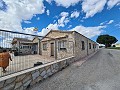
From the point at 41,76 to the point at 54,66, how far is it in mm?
1381

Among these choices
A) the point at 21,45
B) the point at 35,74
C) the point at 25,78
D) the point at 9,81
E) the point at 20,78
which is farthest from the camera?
the point at 21,45

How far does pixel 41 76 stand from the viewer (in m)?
4.57

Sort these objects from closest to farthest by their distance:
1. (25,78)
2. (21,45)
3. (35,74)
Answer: (25,78) → (35,74) → (21,45)

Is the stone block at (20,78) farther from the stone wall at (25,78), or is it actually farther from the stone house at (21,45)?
the stone house at (21,45)

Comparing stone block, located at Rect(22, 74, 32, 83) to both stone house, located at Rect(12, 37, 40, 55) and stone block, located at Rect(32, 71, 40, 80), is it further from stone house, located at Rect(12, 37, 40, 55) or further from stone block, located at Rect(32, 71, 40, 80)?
stone house, located at Rect(12, 37, 40, 55)

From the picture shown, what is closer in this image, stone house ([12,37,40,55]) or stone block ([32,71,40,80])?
stone block ([32,71,40,80])

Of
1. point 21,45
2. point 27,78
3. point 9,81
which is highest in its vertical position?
point 21,45

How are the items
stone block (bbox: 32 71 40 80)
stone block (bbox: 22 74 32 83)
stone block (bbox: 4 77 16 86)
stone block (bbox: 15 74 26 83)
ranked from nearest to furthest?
stone block (bbox: 4 77 16 86) → stone block (bbox: 15 74 26 83) → stone block (bbox: 22 74 32 83) → stone block (bbox: 32 71 40 80)

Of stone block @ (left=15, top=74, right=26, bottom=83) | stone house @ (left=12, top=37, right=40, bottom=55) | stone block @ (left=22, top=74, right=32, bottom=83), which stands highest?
stone house @ (left=12, top=37, right=40, bottom=55)

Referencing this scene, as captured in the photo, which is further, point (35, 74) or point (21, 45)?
point (21, 45)

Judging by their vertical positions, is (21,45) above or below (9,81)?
above

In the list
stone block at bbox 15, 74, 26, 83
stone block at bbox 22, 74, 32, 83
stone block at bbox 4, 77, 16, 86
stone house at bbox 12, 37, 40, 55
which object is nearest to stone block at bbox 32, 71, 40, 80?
stone block at bbox 22, 74, 32, 83

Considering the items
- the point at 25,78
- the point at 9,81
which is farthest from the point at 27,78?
the point at 9,81

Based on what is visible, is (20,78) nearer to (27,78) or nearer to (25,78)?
(25,78)
